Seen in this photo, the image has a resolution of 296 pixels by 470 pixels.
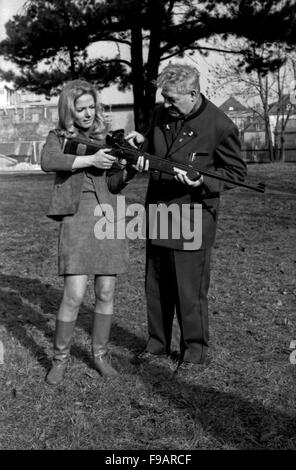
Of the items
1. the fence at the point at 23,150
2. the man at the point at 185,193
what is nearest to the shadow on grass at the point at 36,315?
the man at the point at 185,193

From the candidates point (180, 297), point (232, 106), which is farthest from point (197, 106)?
point (232, 106)

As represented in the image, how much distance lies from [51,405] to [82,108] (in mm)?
1810

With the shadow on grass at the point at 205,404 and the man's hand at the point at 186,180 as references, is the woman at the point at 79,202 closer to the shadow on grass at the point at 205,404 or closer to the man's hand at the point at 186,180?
the man's hand at the point at 186,180

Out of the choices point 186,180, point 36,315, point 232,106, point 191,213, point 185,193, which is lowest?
point 36,315

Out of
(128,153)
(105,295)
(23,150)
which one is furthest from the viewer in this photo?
(23,150)

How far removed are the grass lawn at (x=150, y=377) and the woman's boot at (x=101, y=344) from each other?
2.8 inches

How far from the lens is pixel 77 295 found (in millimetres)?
4133

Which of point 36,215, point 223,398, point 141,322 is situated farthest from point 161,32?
point 223,398

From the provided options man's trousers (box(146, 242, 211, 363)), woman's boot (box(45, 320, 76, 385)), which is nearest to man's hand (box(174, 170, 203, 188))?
man's trousers (box(146, 242, 211, 363))

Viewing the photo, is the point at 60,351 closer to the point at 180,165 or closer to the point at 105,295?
the point at 105,295

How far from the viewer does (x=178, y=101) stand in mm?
4164

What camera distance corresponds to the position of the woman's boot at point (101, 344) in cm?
430

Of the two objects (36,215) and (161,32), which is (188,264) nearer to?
(36,215)

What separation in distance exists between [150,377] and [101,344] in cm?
40
